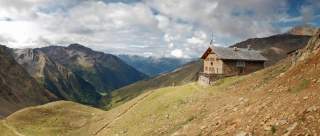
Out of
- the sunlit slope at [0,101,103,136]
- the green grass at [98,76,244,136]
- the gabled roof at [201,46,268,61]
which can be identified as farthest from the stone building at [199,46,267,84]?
the sunlit slope at [0,101,103,136]

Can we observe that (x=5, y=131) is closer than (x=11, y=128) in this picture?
Yes

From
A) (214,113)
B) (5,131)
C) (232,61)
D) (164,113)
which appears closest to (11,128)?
(5,131)

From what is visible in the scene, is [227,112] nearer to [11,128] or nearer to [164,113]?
[164,113]

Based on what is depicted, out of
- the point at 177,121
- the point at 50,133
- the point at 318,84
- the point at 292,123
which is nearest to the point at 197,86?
the point at 177,121

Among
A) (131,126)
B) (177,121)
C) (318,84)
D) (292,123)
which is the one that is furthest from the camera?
(131,126)

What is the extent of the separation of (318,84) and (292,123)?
7.58m

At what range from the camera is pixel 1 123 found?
285 feet

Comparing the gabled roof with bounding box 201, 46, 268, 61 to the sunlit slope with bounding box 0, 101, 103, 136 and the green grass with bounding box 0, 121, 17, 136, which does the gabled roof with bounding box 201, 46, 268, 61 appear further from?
the green grass with bounding box 0, 121, 17, 136

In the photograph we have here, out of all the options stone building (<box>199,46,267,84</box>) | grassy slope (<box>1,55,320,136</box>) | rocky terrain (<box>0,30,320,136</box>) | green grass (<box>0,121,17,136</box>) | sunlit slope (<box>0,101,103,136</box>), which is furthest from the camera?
stone building (<box>199,46,267,84</box>)

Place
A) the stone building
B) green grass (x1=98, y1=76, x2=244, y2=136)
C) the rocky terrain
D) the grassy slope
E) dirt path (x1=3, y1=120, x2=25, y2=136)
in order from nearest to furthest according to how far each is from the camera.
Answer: the rocky terrain < the grassy slope < green grass (x1=98, y1=76, x2=244, y2=136) < dirt path (x1=3, y1=120, x2=25, y2=136) < the stone building

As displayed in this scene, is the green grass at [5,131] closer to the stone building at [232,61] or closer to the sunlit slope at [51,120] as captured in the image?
the sunlit slope at [51,120]

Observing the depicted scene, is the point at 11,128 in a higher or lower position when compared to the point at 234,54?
lower

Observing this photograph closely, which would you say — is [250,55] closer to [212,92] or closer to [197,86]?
[197,86]

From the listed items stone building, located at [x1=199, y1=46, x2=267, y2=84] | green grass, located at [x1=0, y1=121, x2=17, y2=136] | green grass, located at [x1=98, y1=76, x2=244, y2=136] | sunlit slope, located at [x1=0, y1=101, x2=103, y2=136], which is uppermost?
stone building, located at [x1=199, y1=46, x2=267, y2=84]
